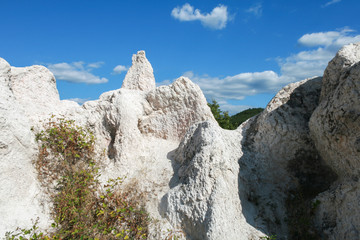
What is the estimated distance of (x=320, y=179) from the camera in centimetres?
619

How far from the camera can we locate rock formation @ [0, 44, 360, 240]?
5273 millimetres

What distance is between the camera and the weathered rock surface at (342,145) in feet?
16.0

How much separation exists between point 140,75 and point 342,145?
868cm

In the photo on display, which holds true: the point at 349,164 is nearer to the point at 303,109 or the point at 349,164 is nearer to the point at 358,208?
the point at 358,208

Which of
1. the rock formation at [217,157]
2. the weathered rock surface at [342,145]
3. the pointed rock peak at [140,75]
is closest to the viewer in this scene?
the weathered rock surface at [342,145]

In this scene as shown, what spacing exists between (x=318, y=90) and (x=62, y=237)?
707 centimetres

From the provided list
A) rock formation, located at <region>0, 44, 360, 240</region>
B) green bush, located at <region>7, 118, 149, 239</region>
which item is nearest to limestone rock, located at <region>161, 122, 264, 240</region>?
rock formation, located at <region>0, 44, 360, 240</region>

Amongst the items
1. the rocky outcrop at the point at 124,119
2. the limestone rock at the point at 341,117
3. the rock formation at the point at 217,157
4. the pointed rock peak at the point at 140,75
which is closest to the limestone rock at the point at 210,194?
the rock formation at the point at 217,157

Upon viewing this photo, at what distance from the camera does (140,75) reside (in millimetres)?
11828

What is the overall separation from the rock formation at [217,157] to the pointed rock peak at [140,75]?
336 cm

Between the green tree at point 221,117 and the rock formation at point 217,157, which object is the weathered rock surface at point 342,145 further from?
the green tree at point 221,117

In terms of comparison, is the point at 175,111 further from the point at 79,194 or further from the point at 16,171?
the point at 16,171

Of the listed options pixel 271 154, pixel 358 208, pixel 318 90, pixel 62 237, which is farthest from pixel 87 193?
pixel 318 90

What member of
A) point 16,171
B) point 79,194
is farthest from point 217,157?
point 16,171
